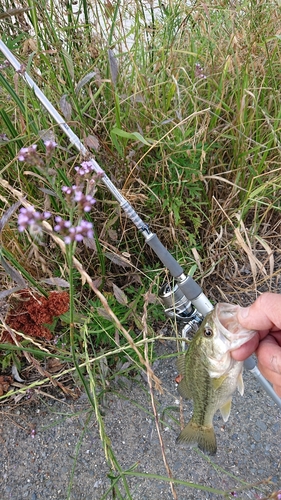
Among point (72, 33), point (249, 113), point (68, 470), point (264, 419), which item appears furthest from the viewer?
point (249, 113)

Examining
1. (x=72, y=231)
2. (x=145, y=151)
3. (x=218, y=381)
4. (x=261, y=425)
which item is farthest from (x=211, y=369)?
(x=145, y=151)

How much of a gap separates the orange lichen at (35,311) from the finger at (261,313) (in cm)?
74

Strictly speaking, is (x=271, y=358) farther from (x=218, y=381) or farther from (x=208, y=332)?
(x=208, y=332)

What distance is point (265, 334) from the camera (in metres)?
1.81

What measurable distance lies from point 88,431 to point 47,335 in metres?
0.60

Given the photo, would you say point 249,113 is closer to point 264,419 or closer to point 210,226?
point 210,226

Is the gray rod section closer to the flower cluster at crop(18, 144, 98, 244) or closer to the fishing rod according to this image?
the fishing rod

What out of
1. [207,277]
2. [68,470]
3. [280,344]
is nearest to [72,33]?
[207,277]

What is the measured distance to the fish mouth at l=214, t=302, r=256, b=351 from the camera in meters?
1.52

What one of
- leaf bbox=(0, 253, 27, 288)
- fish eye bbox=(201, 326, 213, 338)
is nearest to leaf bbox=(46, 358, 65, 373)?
leaf bbox=(0, 253, 27, 288)

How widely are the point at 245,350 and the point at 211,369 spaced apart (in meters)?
0.15

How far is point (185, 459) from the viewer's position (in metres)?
2.06

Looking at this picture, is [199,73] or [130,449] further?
[199,73]

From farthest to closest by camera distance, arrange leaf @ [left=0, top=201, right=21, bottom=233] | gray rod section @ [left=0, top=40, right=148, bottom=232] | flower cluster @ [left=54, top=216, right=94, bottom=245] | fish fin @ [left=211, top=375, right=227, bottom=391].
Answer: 1. fish fin @ [left=211, top=375, right=227, bottom=391]
2. gray rod section @ [left=0, top=40, right=148, bottom=232]
3. leaf @ [left=0, top=201, right=21, bottom=233]
4. flower cluster @ [left=54, top=216, right=94, bottom=245]
